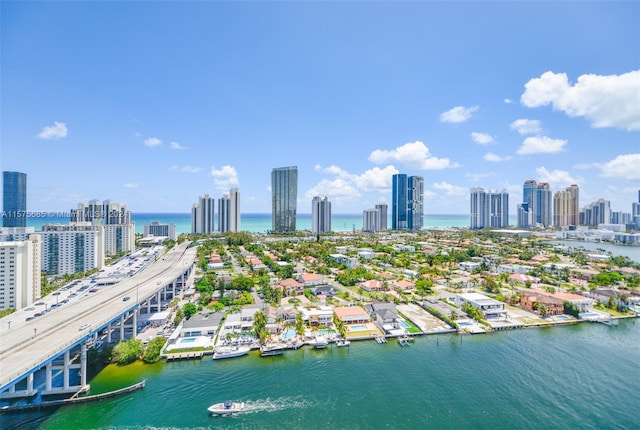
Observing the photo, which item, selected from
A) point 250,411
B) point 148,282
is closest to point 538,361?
point 250,411

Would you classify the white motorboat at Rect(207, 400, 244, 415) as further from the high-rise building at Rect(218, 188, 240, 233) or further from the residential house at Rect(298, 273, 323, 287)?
the high-rise building at Rect(218, 188, 240, 233)

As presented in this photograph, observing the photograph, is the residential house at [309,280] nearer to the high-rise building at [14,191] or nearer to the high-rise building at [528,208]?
the high-rise building at [14,191]

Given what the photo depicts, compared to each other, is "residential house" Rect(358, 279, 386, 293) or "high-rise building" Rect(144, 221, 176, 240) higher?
"high-rise building" Rect(144, 221, 176, 240)

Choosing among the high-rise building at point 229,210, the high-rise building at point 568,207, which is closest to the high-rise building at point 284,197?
the high-rise building at point 229,210

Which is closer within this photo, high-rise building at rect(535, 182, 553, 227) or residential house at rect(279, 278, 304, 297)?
residential house at rect(279, 278, 304, 297)

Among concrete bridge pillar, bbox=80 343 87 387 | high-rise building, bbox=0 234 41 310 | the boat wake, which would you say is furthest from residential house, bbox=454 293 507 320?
high-rise building, bbox=0 234 41 310
